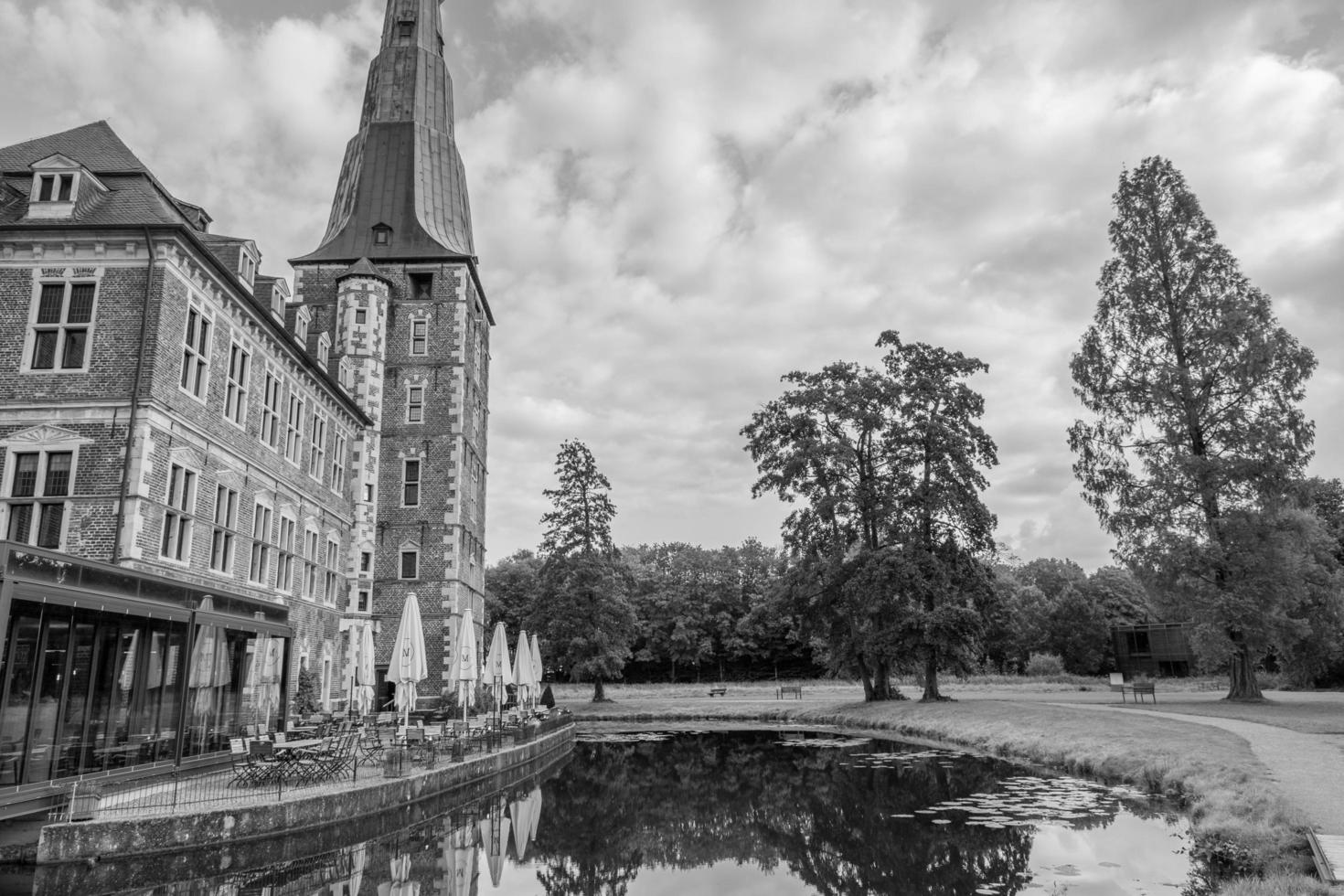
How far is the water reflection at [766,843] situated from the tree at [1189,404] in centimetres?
1193

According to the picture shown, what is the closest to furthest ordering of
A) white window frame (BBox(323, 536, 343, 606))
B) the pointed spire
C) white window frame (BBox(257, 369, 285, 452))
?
white window frame (BBox(257, 369, 285, 452))
white window frame (BBox(323, 536, 343, 606))
the pointed spire

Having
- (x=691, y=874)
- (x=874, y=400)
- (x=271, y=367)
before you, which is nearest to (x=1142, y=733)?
(x=691, y=874)

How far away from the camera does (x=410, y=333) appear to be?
130ft

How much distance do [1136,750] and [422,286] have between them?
1283 inches

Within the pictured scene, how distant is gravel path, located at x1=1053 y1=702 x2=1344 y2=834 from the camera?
1199cm

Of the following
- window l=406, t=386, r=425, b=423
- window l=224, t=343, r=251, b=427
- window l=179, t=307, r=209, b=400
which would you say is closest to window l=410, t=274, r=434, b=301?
window l=406, t=386, r=425, b=423

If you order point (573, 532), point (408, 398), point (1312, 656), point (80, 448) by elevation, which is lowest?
point (1312, 656)

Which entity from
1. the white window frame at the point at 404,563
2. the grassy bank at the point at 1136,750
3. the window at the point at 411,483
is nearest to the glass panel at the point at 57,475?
the grassy bank at the point at 1136,750

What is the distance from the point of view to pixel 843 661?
40062 millimetres

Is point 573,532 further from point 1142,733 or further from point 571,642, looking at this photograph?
point 1142,733

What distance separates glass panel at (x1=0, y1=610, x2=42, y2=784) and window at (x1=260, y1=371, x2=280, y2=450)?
11743 mm

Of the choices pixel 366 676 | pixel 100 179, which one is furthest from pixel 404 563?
pixel 100 179

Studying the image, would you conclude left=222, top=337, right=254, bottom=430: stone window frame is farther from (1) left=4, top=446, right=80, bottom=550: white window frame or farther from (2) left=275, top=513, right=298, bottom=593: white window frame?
(1) left=4, top=446, right=80, bottom=550: white window frame

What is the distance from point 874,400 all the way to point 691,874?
30.4m
